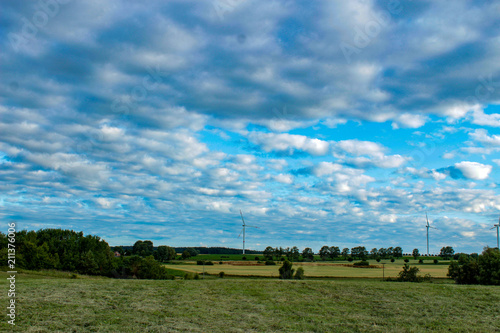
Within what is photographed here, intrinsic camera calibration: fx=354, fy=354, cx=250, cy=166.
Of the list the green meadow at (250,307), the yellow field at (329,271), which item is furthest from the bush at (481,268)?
the yellow field at (329,271)

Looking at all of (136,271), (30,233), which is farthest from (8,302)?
(30,233)

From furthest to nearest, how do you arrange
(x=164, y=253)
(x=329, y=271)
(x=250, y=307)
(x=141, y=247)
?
(x=141, y=247), (x=164, y=253), (x=329, y=271), (x=250, y=307)

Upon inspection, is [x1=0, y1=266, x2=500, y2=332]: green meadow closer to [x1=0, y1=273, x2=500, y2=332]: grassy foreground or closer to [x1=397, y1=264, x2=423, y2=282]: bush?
[x1=0, y1=273, x2=500, y2=332]: grassy foreground

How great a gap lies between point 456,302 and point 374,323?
841 centimetres

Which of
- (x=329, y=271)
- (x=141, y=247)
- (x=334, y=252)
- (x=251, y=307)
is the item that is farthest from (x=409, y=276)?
(x=141, y=247)

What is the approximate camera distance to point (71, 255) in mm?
85938

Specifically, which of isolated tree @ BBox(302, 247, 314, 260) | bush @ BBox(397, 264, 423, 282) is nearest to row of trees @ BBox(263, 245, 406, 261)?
isolated tree @ BBox(302, 247, 314, 260)

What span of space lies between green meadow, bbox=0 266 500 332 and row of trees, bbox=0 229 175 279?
47499 mm

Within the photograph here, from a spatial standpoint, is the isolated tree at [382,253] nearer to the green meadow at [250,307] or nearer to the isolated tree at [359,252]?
the isolated tree at [359,252]

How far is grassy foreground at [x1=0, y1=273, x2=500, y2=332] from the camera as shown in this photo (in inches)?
680

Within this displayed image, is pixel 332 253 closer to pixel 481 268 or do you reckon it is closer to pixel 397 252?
pixel 397 252

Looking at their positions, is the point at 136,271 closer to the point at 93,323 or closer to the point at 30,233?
the point at 30,233

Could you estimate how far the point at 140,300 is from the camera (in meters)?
22.1

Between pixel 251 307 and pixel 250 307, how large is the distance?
0.06 meters
